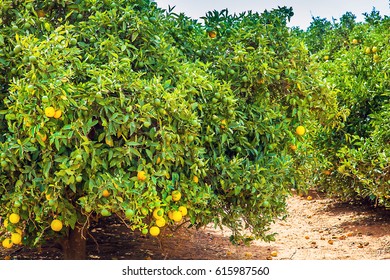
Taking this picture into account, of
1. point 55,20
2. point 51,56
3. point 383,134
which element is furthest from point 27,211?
point 383,134

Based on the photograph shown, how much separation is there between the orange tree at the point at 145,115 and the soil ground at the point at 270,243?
0.95 metres

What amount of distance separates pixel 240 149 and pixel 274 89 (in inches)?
30.2

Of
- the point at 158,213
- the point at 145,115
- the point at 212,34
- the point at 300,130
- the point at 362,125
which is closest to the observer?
the point at 145,115

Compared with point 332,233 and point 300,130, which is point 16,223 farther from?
point 332,233

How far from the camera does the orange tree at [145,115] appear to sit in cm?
388

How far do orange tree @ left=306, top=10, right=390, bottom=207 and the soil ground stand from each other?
445 mm

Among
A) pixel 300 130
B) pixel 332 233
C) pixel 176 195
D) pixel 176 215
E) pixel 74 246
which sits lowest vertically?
pixel 332 233

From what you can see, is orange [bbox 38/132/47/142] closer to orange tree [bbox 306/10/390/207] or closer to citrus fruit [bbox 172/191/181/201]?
citrus fruit [bbox 172/191/181/201]

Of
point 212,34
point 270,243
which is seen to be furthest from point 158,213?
point 270,243

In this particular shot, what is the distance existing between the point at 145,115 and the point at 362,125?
4.32m

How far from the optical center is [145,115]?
12.7 ft

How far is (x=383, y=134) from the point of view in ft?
20.8

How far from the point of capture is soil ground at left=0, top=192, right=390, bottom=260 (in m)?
6.18

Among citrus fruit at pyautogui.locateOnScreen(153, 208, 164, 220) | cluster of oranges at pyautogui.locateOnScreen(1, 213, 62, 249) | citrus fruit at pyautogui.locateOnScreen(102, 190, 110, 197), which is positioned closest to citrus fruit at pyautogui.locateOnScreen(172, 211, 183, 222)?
citrus fruit at pyautogui.locateOnScreen(153, 208, 164, 220)
